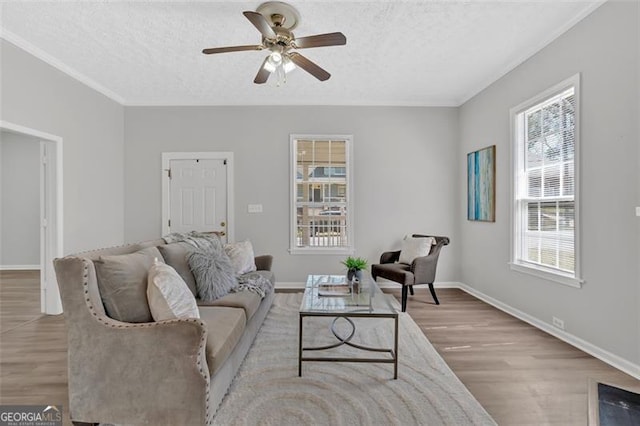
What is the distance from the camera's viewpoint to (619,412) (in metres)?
0.80

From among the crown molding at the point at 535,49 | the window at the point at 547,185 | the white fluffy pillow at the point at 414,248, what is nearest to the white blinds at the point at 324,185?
the white fluffy pillow at the point at 414,248

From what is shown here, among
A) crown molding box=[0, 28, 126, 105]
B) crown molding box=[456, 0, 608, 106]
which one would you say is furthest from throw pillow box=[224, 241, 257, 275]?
crown molding box=[456, 0, 608, 106]

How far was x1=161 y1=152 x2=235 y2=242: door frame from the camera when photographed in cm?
483

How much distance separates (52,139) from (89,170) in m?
0.65

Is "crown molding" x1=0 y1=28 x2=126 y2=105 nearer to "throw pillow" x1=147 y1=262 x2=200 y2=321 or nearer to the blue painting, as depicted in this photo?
"throw pillow" x1=147 y1=262 x2=200 y2=321

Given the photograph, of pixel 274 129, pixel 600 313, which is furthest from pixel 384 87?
pixel 600 313

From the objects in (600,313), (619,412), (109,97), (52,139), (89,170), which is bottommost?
(600,313)

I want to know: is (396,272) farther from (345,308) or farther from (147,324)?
(147,324)

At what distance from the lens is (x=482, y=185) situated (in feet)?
14.0

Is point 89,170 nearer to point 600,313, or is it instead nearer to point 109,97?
point 109,97

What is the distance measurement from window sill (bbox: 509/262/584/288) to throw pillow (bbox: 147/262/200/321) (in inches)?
124

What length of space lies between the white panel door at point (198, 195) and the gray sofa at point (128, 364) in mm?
3232

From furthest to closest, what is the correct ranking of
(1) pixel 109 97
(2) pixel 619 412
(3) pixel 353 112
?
(3) pixel 353 112, (1) pixel 109 97, (2) pixel 619 412

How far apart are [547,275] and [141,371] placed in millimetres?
3534
